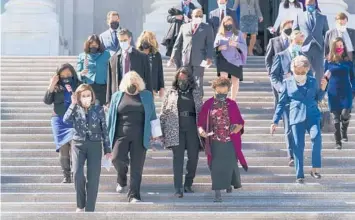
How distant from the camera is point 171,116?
11.4 meters

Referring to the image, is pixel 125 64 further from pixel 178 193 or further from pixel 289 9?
pixel 289 9

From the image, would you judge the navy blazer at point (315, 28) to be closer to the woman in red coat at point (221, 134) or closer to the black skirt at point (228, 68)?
the black skirt at point (228, 68)

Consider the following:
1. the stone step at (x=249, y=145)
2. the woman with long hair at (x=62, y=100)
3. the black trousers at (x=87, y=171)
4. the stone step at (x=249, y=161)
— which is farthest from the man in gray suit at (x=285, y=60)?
the black trousers at (x=87, y=171)

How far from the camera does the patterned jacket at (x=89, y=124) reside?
35.0 ft

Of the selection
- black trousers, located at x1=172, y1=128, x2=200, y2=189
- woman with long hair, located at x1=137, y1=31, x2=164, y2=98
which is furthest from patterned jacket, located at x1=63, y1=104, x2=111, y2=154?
woman with long hair, located at x1=137, y1=31, x2=164, y2=98

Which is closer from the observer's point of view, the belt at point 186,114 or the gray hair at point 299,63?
the belt at point 186,114

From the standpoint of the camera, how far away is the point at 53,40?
20.9 metres

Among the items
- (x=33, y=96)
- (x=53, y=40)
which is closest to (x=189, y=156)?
(x=33, y=96)

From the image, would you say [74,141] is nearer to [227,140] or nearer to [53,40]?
[227,140]

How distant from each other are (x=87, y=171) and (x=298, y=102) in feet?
9.38

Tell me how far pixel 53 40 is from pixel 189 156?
10.0 meters

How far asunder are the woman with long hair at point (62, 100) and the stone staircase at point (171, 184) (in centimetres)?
37

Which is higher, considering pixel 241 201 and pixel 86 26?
pixel 86 26

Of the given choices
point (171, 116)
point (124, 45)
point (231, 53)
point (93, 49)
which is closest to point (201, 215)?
point (171, 116)
